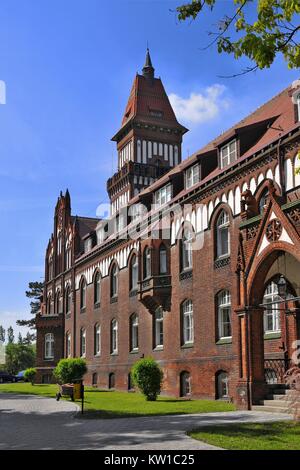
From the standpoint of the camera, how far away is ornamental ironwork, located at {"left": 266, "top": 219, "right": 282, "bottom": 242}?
55.7 ft

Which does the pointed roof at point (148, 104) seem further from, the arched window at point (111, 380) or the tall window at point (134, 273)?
the arched window at point (111, 380)

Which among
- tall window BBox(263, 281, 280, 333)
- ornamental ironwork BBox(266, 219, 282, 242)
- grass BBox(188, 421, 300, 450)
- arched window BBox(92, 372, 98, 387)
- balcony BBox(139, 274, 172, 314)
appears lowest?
arched window BBox(92, 372, 98, 387)

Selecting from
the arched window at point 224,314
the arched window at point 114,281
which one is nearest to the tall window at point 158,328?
the arched window at point 224,314

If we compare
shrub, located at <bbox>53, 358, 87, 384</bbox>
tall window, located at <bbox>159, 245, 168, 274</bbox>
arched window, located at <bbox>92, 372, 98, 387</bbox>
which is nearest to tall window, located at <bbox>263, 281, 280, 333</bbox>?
tall window, located at <bbox>159, 245, 168, 274</bbox>

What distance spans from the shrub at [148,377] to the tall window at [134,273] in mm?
9464

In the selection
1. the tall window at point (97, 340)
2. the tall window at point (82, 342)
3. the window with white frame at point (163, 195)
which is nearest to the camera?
the window with white frame at point (163, 195)

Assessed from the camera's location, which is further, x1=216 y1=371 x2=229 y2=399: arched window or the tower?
the tower

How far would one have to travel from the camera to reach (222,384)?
2384 centimetres

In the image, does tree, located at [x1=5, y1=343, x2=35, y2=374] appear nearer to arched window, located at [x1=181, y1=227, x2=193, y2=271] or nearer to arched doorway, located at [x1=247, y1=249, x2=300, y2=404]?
arched window, located at [x1=181, y1=227, x2=193, y2=271]

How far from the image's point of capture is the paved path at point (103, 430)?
11477mm

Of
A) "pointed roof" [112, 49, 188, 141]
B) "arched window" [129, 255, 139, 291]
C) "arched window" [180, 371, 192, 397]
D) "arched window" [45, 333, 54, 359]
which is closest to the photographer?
"arched window" [180, 371, 192, 397]

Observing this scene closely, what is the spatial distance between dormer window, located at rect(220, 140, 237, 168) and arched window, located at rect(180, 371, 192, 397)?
31.2ft

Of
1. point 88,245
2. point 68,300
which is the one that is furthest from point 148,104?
point 68,300
